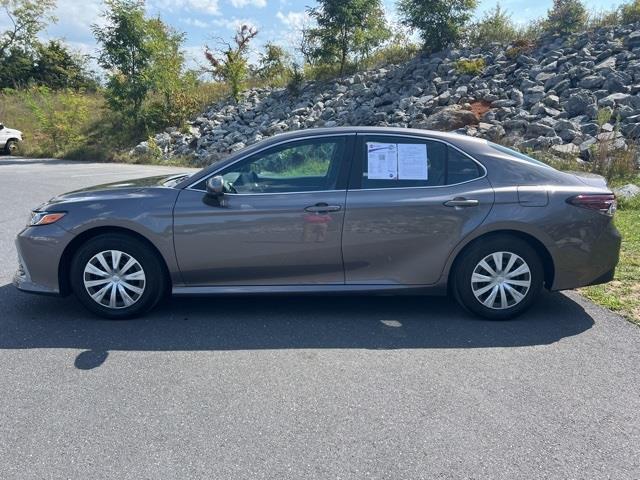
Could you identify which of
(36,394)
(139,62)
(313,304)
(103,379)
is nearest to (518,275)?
(313,304)

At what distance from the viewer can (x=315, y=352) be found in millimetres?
4031

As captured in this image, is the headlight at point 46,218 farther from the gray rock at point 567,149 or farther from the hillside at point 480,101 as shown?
the gray rock at point 567,149

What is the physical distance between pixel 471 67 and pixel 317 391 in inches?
768

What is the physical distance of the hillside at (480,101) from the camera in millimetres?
14953

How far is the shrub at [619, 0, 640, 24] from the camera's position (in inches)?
816

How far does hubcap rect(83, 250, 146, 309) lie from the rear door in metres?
1.77

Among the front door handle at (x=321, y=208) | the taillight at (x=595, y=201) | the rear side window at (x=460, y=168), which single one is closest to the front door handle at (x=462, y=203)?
the rear side window at (x=460, y=168)

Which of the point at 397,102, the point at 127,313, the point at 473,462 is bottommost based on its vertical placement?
the point at 473,462

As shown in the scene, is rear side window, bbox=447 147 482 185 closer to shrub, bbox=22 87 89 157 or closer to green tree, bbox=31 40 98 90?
shrub, bbox=22 87 89 157

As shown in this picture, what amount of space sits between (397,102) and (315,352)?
1774cm

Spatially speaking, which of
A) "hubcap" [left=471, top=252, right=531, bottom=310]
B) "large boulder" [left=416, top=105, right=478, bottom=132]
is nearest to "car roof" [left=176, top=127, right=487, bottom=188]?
"hubcap" [left=471, top=252, right=531, bottom=310]

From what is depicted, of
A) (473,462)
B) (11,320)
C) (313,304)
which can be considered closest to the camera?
(473,462)

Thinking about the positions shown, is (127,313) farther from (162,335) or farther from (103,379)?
(103,379)

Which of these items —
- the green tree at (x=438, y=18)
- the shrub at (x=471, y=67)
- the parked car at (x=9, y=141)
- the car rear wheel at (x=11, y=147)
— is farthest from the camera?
the car rear wheel at (x=11, y=147)
